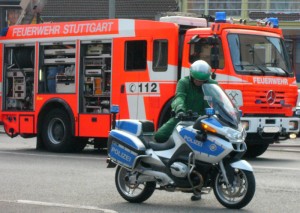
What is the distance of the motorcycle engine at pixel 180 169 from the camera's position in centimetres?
937

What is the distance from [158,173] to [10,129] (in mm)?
10154

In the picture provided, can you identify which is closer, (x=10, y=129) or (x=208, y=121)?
(x=208, y=121)

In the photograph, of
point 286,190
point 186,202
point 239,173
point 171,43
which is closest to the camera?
point 239,173

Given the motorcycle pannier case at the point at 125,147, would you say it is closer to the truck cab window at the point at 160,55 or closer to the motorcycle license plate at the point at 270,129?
the motorcycle license plate at the point at 270,129

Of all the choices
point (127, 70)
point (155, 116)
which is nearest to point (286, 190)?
point (155, 116)

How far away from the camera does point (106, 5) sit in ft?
128

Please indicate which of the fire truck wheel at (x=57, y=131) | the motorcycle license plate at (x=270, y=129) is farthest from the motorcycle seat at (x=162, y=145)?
the fire truck wheel at (x=57, y=131)

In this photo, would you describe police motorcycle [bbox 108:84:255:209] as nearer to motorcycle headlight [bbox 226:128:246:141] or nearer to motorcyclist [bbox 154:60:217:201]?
motorcycle headlight [bbox 226:128:246:141]

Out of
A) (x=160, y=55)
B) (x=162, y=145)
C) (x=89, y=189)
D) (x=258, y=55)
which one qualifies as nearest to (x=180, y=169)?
(x=162, y=145)

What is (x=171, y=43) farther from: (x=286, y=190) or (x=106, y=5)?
(x=106, y=5)

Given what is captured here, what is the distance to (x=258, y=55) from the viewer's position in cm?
1602

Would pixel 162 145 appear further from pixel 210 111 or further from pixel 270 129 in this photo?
pixel 270 129

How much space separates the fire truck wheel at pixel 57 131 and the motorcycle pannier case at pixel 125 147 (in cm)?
793

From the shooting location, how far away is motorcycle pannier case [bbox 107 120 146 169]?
9781 millimetres
